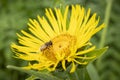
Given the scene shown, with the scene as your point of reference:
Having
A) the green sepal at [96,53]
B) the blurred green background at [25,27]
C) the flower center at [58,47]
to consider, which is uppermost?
the blurred green background at [25,27]

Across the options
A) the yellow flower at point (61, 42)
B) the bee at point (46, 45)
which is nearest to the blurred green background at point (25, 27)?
the yellow flower at point (61, 42)

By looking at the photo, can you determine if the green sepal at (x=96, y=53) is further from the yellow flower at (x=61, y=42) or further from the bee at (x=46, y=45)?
the bee at (x=46, y=45)

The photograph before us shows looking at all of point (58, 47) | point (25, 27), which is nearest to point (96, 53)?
point (58, 47)

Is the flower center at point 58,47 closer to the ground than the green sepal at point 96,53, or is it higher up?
higher up

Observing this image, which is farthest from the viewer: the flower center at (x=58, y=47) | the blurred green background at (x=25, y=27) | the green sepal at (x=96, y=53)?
the blurred green background at (x=25, y=27)

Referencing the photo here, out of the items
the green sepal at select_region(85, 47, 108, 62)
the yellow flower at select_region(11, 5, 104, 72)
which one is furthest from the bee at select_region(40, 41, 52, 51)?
the green sepal at select_region(85, 47, 108, 62)

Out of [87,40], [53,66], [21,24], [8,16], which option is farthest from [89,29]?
[8,16]

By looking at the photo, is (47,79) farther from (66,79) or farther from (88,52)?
(88,52)
